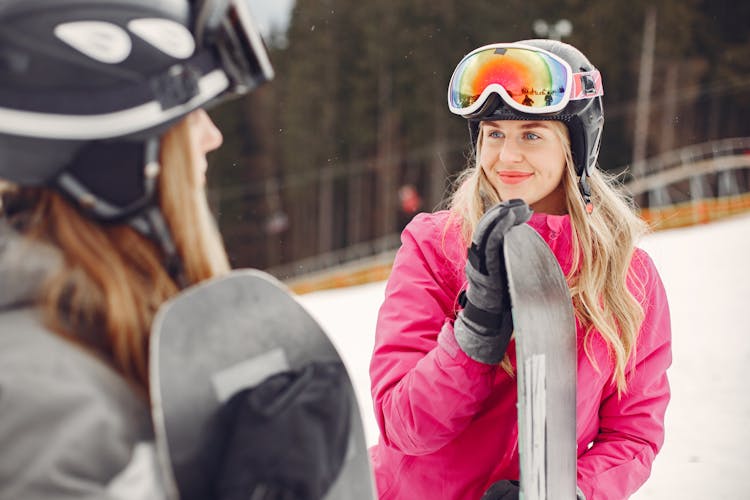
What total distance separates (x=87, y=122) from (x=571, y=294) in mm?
1203

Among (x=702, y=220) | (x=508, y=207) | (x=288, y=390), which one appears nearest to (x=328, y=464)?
(x=288, y=390)

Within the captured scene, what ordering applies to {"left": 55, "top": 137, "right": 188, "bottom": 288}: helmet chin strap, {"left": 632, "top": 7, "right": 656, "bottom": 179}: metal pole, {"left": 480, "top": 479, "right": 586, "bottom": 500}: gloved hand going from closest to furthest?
1. {"left": 55, "top": 137, "right": 188, "bottom": 288}: helmet chin strap
2. {"left": 480, "top": 479, "right": 586, "bottom": 500}: gloved hand
3. {"left": 632, "top": 7, "right": 656, "bottom": 179}: metal pole

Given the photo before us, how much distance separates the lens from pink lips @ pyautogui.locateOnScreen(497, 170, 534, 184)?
5.66 ft

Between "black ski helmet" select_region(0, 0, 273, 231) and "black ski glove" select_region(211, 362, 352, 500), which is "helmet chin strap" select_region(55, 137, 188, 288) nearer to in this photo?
"black ski helmet" select_region(0, 0, 273, 231)

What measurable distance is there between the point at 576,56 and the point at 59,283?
1.40 m

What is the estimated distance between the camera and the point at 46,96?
795 millimetres

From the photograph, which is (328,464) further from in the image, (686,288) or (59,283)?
(686,288)

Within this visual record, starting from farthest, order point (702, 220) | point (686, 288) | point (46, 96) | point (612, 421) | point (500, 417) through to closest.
Result: point (702, 220) < point (686, 288) < point (612, 421) < point (500, 417) < point (46, 96)

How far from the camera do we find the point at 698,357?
535cm

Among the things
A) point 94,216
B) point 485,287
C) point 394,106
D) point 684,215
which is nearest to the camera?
point 94,216

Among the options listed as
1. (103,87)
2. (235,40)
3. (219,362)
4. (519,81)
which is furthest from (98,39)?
(519,81)

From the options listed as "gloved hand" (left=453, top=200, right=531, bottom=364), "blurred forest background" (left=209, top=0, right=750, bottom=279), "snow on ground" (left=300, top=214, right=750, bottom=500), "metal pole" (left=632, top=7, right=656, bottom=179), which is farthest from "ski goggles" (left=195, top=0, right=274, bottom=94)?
"metal pole" (left=632, top=7, right=656, bottom=179)

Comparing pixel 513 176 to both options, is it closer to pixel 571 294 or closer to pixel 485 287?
pixel 571 294

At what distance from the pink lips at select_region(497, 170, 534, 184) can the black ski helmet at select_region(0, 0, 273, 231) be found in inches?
38.5
